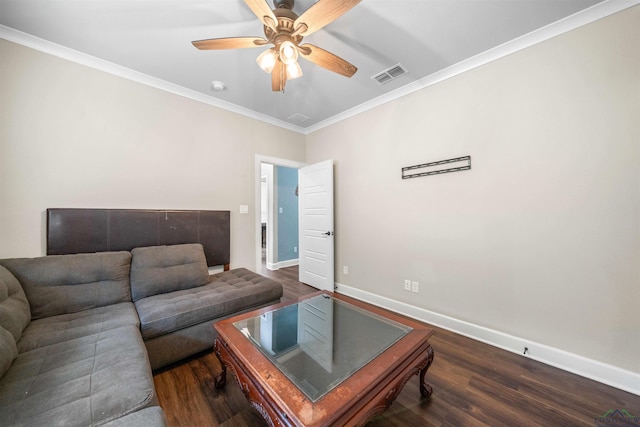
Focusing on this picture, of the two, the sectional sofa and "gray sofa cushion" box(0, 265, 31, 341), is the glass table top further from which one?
"gray sofa cushion" box(0, 265, 31, 341)

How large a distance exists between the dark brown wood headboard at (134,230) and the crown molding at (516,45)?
2620 millimetres

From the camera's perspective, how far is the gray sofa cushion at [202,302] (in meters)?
1.71

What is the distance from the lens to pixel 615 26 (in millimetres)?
1646

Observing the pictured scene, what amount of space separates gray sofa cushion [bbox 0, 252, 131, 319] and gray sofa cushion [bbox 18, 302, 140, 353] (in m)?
0.07

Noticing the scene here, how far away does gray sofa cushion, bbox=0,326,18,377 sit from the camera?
1028 mm

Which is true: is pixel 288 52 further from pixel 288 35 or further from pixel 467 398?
pixel 467 398

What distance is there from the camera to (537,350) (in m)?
1.91

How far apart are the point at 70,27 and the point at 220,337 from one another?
270 cm

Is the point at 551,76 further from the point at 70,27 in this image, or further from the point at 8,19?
the point at 8,19

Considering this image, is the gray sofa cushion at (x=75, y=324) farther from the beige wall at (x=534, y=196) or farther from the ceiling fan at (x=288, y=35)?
the beige wall at (x=534, y=196)

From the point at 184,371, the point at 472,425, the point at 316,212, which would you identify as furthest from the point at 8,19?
the point at 472,425

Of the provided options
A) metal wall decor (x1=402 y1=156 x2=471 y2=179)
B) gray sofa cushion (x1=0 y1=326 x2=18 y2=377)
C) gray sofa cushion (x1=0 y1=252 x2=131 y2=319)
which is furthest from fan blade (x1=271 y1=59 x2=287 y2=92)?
gray sofa cushion (x1=0 y1=326 x2=18 y2=377)

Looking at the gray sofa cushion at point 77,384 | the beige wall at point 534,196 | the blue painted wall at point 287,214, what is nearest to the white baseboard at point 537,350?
the beige wall at point 534,196

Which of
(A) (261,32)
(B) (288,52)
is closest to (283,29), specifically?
(B) (288,52)
